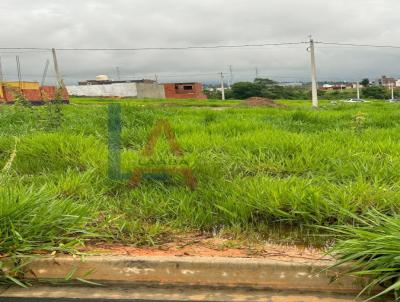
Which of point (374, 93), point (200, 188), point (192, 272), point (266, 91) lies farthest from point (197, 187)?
point (374, 93)

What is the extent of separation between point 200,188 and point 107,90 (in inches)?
2295

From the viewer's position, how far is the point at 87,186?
437cm

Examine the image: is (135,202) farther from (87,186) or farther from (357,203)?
(357,203)

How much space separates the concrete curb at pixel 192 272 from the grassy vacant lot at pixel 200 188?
0.18m

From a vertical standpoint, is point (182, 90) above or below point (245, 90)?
above

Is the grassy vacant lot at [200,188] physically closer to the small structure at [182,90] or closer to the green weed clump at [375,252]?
the green weed clump at [375,252]

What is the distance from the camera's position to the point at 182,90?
6353 cm

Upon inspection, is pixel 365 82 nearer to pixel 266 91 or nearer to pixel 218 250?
pixel 266 91

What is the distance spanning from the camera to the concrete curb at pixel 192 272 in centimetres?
285

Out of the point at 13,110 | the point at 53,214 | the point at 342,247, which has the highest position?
the point at 13,110

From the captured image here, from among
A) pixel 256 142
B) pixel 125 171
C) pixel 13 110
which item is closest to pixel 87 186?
pixel 125 171

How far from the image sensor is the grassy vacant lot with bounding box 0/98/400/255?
3.37 m

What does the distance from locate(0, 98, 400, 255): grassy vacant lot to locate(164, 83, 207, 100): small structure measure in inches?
2192

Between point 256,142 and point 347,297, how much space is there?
3341 millimetres
